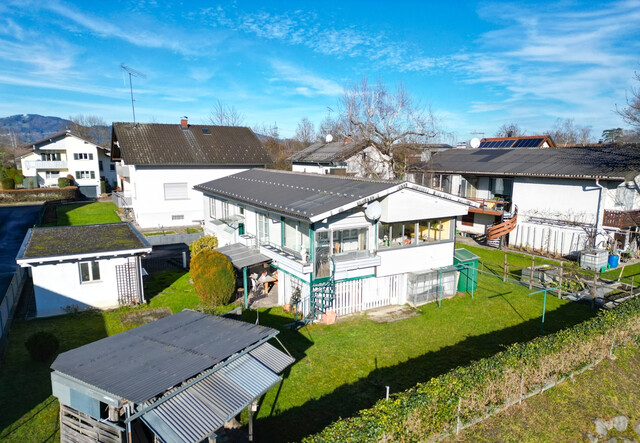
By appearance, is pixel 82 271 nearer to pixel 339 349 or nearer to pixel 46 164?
pixel 339 349

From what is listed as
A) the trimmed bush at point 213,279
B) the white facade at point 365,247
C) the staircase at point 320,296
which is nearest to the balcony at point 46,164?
the white facade at point 365,247

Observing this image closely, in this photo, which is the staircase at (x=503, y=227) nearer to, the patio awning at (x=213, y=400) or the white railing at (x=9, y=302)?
the patio awning at (x=213, y=400)

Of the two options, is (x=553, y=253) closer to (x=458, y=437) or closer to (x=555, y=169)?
(x=555, y=169)

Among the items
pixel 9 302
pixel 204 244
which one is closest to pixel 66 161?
pixel 204 244

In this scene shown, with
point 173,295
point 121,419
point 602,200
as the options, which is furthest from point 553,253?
point 121,419

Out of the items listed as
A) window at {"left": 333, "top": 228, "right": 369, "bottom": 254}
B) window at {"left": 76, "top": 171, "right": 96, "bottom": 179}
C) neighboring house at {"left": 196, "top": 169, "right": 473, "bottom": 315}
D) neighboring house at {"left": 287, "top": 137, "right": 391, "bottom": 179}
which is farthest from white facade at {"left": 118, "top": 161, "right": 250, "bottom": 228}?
Answer: window at {"left": 76, "top": 171, "right": 96, "bottom": 179}
